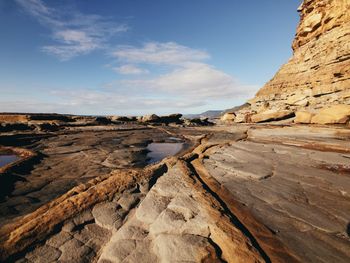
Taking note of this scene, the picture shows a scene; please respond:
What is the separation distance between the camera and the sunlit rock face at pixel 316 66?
20109 millimetres

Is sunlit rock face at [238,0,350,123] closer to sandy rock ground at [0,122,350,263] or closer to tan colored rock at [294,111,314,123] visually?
tan colored rock at [294,111,314,123]

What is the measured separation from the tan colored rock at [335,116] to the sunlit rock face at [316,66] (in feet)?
14.5

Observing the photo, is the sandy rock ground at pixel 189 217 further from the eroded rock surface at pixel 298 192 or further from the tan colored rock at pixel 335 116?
the tan colored rock at pixel 335 116

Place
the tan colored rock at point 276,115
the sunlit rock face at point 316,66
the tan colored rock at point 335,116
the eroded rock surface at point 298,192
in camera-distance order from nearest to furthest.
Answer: the eroded rock surface at point 298,192 < the tan colored rock at point 335,116 < the sunlit rock face at point 316,66 < the tan colored rock at point 276,115

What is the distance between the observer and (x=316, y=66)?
23.4 meters

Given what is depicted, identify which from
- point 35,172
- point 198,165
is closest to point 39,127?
point 35,172

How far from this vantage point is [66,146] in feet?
28.3

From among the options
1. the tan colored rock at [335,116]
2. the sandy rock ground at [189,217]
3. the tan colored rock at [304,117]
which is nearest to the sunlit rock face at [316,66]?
the tan colored rock at [304,117]

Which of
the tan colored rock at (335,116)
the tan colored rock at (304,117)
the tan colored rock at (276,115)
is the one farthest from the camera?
the tan colored rock at (276,115)

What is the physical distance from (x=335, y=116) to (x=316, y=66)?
11.6 meters

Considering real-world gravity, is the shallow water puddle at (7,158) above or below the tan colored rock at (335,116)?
below

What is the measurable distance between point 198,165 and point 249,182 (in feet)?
4.78

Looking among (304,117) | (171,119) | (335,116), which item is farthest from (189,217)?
(171,119)

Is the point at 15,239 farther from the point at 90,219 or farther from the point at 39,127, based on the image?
the point at 39,127
